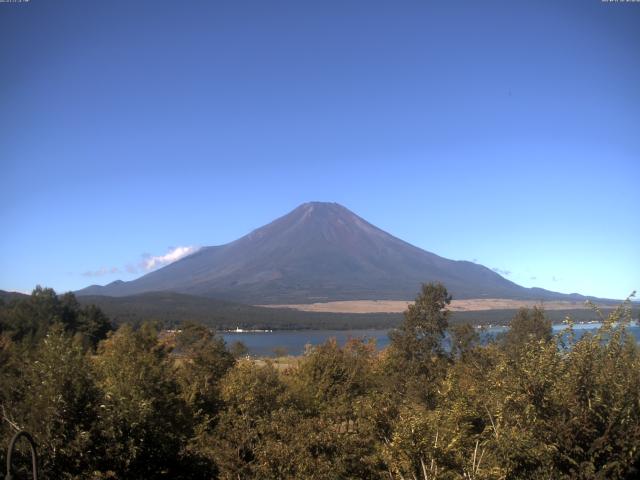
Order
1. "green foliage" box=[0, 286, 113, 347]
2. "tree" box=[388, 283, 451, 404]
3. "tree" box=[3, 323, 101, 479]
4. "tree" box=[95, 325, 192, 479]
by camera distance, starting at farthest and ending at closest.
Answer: "green foliage" box=[0, 286, 113, 347] < "tree" box=[388, 283, 451, 404] < "tree" box=[95, 325, 192, 479] < "tree" box=[3, 323, 101, 479]

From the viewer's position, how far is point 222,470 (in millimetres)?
13359

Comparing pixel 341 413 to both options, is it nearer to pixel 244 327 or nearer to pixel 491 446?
pixel 491 446

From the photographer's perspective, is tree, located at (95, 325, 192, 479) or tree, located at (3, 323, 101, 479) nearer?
tree, located at (3, 323, 101, 479)

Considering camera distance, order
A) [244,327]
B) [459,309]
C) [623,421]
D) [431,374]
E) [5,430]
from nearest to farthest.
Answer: [623,421] < [5,430] < [431,374] < [244,327] < [459,309]

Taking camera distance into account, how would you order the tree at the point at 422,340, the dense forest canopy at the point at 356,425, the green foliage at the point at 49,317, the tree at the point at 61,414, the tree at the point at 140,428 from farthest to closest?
the green foliage at the point at 49,317
the tree at the point at 422,340
the tree at the point at 140,428
the tree at the point at 61,414
the dense forest canopy at the point at 356,425

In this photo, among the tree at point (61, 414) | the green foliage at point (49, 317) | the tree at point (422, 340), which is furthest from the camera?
the green foliage at point (49, 317)

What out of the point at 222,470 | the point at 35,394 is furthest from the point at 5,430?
the point at 222,470

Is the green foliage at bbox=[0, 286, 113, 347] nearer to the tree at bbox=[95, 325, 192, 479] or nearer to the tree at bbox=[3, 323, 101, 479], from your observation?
the tree at bbox=[95, 325, 192, 479]

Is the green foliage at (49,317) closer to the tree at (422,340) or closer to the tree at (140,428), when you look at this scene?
the tree at (422,340)

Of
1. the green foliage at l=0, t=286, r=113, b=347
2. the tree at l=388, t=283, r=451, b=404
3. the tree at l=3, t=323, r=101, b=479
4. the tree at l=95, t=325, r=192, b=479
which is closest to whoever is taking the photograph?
the tree at l=3, t=323, r=101, b=479

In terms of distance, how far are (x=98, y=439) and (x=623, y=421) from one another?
1032 cm

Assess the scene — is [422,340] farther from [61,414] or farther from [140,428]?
[61,414]

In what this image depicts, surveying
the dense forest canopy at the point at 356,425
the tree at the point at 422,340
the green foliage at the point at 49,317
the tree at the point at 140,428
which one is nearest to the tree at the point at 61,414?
the dense forest canopy at the point at 356,425

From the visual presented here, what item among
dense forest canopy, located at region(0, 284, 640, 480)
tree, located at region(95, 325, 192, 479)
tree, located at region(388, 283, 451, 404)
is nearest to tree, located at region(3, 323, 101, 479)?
dense forest canopy, located at region(0, 284, 640, 480)
